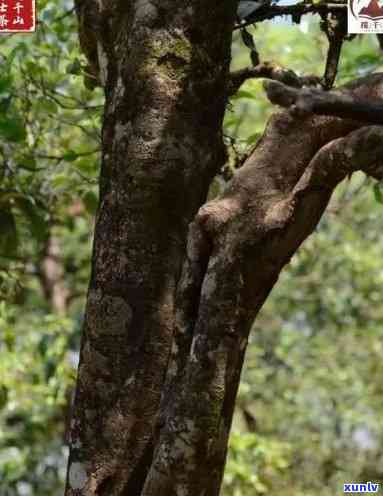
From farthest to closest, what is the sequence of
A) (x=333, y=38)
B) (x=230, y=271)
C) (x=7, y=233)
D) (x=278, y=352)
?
(x=278, y=352), (x=7, y=233), (x=333, y=38), (x=230, y=271)

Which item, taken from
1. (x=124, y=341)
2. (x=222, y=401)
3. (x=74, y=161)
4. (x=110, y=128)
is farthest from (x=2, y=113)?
(x=222, y=401)

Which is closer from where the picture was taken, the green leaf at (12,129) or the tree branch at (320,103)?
the tree branch at (320,103)

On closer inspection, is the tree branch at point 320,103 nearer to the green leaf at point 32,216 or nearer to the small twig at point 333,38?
the small twig at point 333,38

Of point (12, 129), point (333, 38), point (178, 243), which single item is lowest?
point (178, 243)

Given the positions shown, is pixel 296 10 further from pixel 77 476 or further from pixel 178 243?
pixel 77 476

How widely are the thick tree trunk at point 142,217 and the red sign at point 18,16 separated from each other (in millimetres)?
957

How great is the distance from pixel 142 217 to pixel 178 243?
9cm

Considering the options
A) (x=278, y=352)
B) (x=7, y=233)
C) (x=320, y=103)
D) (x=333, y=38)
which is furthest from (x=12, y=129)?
(x=278, y=352)

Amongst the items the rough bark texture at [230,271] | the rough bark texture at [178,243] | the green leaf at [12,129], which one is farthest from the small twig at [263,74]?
the green leaf at [12,129]

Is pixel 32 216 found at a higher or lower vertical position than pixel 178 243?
higher

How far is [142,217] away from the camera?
6.09 ft

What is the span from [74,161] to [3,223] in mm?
306

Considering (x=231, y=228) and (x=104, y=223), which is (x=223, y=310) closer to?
(x=231, y=228)

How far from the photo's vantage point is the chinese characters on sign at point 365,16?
A: 2.27m
